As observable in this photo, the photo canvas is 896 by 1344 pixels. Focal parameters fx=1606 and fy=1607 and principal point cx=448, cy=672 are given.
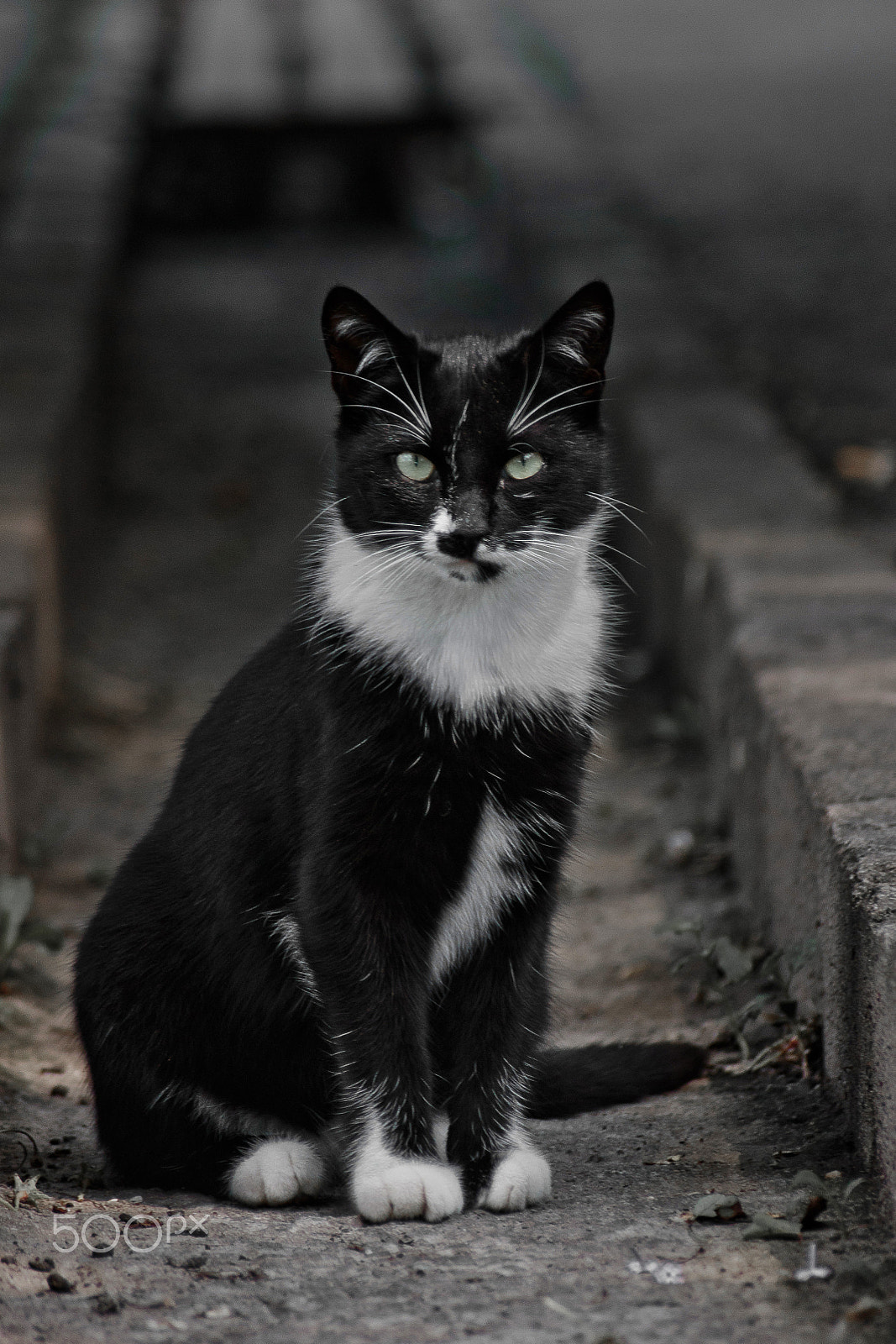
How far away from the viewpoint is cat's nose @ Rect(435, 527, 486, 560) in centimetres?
206

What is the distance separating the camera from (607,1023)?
294 cm

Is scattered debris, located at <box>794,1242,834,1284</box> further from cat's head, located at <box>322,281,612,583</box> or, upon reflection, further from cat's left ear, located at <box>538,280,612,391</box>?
cat's left ear, located at <box>538,280,612,391</box>

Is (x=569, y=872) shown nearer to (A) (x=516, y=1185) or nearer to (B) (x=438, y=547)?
(A) (x=516, y=1185)

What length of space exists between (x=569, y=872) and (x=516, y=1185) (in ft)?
4.61

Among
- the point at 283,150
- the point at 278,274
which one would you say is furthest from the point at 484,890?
the point at 283,150

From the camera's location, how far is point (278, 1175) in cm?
225

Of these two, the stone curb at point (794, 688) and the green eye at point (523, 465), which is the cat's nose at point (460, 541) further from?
the stone curb at point (794, 688)

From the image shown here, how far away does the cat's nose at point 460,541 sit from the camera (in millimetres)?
2057

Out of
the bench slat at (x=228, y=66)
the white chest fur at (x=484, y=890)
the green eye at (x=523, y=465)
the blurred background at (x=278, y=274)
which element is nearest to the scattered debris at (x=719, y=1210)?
the white chest fur at (x=484, y=890)

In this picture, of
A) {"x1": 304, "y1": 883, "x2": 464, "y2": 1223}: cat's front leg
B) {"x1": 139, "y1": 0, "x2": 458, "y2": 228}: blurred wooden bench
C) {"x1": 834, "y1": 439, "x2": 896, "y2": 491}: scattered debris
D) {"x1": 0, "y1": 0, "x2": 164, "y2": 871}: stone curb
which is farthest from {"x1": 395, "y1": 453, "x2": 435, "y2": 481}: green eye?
{"x1": 139, "y1": 0, "x2": 458, "y2": 228}: blurred wooden bench

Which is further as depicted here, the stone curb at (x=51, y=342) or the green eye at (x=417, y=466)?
the stone curb at (x=51, y=342)

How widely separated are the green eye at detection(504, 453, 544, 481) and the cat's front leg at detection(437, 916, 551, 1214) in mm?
630

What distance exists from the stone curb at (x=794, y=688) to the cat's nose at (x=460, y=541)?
688 mm

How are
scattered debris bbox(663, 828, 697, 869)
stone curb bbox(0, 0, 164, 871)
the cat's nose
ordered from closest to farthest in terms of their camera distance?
the cat's nose, scattered debris bbox(663, 828, 697, 869), stone curb bbox(0, 0, 164, 871)
